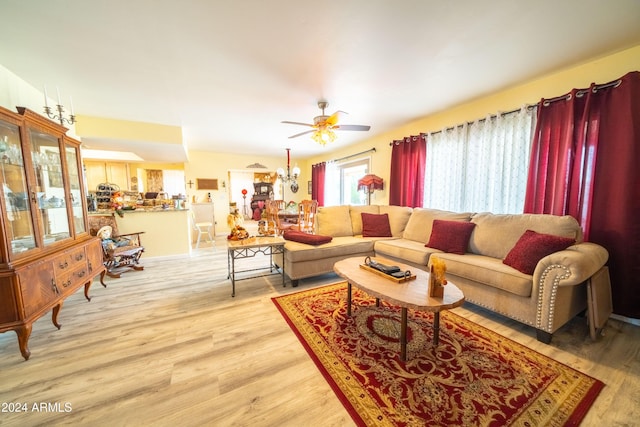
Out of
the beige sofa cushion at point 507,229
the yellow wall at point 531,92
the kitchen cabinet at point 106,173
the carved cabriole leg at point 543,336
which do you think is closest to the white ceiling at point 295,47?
the yellow wall at point 531,92

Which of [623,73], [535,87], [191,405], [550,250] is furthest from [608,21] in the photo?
[191,405]

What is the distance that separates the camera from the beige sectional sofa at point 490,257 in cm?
165

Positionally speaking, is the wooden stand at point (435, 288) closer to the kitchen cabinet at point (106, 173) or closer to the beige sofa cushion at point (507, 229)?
the beige sofa cushion at point (507, 229)

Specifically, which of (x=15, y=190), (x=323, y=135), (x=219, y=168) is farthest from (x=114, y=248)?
(x=219, y=168)

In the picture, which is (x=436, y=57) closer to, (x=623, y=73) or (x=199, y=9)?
(x=623, y=73)

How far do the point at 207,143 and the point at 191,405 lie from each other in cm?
508

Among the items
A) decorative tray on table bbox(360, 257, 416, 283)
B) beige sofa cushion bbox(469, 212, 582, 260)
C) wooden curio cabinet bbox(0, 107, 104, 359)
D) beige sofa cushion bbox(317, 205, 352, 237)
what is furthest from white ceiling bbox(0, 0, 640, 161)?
decorative tray on table bbox(360, 257, 416, 283)

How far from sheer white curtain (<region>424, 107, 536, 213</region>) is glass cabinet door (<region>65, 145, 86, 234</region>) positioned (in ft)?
15.2

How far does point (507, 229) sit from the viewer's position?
2318 mm

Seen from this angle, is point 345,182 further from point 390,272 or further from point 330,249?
point 390,272

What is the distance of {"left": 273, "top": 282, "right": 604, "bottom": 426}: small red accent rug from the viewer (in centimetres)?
115

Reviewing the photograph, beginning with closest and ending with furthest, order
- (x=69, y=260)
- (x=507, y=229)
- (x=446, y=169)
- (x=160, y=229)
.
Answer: (x=69, y=260), (x=507, y=229), (x=446, y=169), (x=160, y=229)

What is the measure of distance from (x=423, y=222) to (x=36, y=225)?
13.3 ft

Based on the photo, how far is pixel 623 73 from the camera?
191 cm
